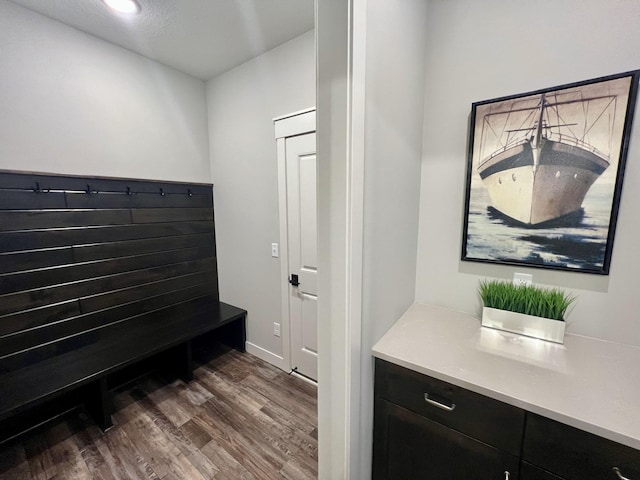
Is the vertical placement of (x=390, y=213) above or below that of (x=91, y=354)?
above

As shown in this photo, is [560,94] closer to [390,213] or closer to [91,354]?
[390,213]

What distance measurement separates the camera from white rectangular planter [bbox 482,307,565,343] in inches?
44.3

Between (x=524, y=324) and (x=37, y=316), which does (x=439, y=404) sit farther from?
(x=37, y=316)

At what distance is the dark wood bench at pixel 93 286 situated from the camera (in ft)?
5.42

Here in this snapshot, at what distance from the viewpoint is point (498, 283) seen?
1.30 m

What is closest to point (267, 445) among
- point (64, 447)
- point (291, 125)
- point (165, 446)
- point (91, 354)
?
point (165, 446)

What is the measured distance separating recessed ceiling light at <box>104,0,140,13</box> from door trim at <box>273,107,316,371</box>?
1.04m

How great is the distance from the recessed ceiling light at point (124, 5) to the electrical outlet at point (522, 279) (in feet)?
8.75

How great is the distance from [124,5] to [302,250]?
1.95m

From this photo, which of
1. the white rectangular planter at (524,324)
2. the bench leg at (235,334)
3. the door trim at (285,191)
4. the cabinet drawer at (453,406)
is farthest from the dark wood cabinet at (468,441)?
the bench leg at (235,334)

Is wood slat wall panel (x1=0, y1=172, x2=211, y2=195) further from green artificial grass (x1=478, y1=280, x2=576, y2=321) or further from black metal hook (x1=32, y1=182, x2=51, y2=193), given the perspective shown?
green artificial grass (x1=478, y1=280, x2=576, y2=321)

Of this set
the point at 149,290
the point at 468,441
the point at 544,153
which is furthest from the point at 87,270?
the point at 544,153

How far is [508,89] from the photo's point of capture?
4.04 feet

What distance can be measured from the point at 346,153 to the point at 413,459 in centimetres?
123
